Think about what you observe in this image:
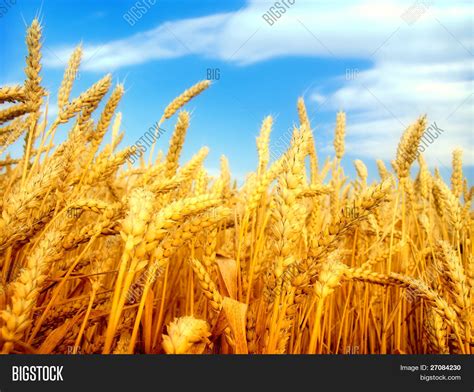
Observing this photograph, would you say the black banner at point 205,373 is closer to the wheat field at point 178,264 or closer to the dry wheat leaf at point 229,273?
the wheat field at point 178,264

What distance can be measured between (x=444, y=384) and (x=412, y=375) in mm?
108

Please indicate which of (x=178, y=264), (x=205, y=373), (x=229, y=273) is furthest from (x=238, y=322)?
(x=178, y=264)

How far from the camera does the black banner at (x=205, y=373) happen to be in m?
0.91

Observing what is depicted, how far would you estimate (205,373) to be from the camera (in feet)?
3.06

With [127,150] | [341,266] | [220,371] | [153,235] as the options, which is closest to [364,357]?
[341,266]

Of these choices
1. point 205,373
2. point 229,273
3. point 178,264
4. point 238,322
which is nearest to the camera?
point 205,373

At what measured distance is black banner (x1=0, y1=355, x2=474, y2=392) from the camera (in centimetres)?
91

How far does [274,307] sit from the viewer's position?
99cm

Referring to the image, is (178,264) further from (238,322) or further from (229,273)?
(238,322)

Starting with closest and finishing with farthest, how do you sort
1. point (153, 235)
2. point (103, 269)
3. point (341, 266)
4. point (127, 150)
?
point (153, 235)
point (341, 266)
point (103, 269)
point (127, 150)

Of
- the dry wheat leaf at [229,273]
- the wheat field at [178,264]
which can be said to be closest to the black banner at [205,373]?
the wheat field at [178,264]

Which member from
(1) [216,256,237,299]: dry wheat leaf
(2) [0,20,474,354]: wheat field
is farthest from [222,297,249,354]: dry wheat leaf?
(1) [216,256,237,299]: dry wheat leaf

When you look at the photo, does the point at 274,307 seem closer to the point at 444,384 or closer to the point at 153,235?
the point at 153,235

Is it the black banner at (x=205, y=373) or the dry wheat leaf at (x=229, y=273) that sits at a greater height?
the dry wheat leaf at (x=229, y=273)
